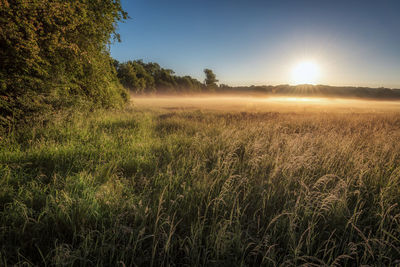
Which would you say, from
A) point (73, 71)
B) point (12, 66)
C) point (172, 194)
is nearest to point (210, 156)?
point (172, 194)

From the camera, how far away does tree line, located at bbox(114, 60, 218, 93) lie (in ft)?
184

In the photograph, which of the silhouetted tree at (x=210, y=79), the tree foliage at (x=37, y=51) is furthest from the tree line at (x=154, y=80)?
the tree foliage at (x=37, y=51)

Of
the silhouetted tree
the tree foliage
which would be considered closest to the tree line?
the silhouetted tree

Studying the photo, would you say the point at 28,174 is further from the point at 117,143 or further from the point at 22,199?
the point at 117,143

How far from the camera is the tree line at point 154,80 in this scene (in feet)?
184

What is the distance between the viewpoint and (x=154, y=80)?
2931 inches

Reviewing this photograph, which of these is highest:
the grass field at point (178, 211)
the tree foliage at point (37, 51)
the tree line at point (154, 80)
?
the tree line at point (154, 80)

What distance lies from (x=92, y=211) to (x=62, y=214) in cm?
31

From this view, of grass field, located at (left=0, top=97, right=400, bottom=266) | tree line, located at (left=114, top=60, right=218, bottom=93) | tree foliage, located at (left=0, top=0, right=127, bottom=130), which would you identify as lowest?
grass field, located at (left=0, top=97, right=400, bottom=266)

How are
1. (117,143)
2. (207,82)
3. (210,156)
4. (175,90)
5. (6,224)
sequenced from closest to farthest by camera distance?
(6,224), (210,156), (117,143), (175,90), (207,82)

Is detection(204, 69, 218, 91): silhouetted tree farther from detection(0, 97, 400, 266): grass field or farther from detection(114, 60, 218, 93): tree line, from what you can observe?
detection(0, 97, 400, 266): grass field

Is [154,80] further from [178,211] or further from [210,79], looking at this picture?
[178,211]

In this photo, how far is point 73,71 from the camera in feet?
23.0

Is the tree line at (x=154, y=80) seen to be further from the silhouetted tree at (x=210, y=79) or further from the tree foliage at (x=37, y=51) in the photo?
the tree foliage at (x=37, y=51)
